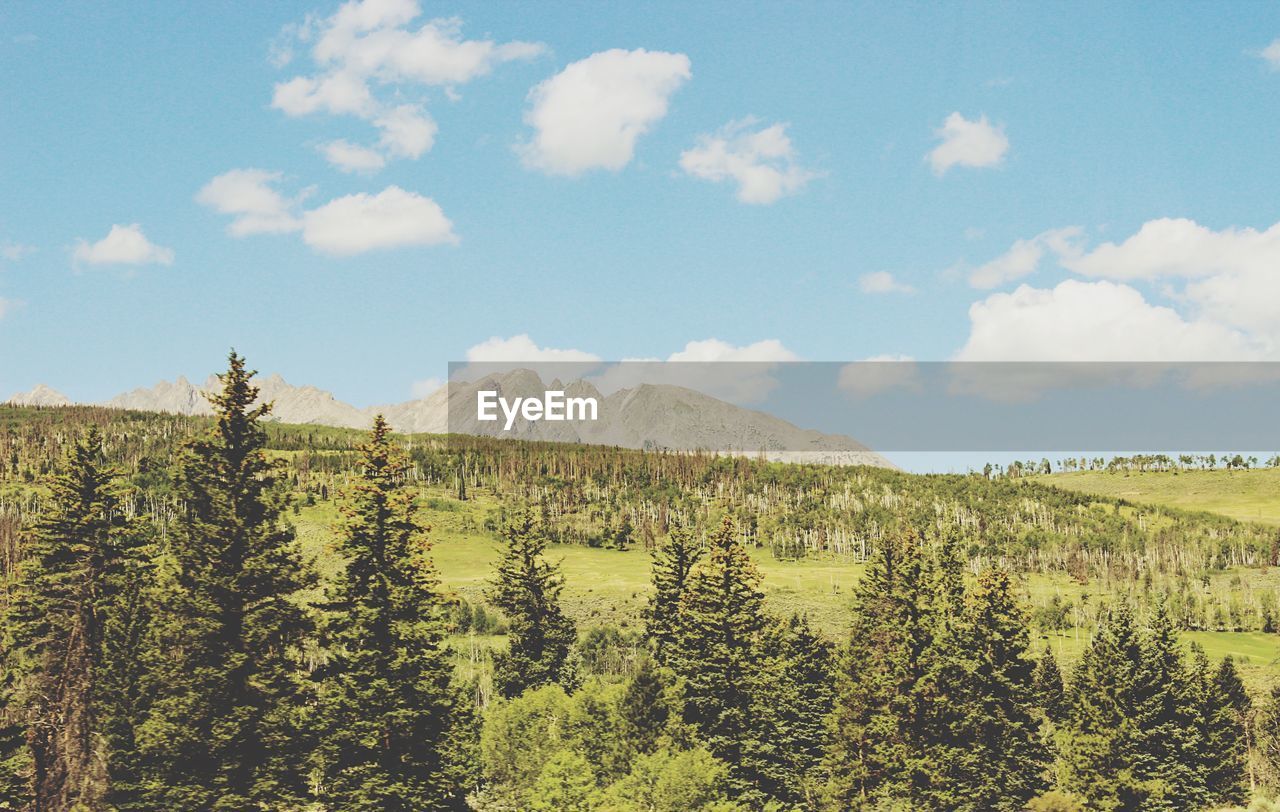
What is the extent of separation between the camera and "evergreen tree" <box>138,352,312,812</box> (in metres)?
28.1

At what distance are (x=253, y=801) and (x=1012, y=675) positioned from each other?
3866 cm

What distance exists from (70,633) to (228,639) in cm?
599

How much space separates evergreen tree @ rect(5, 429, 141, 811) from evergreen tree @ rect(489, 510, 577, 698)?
24.5 metres

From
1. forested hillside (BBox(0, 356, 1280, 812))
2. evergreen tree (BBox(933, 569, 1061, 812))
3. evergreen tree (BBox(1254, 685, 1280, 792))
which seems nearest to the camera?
forested hillside (BBox(0, 356, 1280, 812))

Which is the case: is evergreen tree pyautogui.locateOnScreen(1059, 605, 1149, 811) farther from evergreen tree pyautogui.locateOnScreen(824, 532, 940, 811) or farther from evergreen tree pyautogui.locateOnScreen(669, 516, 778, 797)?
evergreen tree pyautogui.locateOnScreen(669, 516, 778, 797)

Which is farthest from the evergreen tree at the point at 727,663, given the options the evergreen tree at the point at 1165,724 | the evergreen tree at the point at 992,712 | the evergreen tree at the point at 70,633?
the evergreen tree at the point at 1165,724

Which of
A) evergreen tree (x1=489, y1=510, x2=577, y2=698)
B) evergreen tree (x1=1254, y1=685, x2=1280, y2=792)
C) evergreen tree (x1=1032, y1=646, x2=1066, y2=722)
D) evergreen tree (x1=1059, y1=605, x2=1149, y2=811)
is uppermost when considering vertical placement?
evergreen tree (x1=489, y1=510, x2=577, y2=698)

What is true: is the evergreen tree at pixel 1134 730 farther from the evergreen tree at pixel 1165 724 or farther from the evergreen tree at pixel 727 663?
the evergreen tree at pixel 727 663

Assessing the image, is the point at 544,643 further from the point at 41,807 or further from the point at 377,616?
the point at 41,807

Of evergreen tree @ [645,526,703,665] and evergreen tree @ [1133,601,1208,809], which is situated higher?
evergreen tree @ [645,526,703,665]

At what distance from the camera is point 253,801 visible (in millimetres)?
28484

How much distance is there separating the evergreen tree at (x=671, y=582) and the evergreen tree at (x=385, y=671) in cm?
2478

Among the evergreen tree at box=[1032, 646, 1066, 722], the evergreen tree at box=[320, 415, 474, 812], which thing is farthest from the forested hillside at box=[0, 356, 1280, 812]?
the evergreen tree at box=[1032, 646, 1066, 722]

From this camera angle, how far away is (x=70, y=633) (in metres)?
30.8
